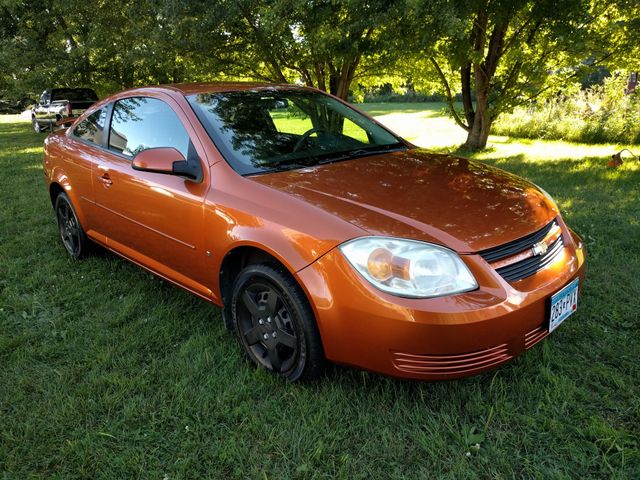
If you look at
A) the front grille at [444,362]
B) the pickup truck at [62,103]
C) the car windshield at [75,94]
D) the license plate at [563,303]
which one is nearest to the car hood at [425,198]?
the license plate at [563,303]

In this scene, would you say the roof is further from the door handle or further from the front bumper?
the front bumper

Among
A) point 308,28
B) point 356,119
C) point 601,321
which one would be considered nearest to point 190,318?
point 356,119

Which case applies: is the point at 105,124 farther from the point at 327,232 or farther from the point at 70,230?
the point at 327,232

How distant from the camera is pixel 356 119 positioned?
3.71 m

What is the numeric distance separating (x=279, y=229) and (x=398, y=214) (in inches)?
21.8

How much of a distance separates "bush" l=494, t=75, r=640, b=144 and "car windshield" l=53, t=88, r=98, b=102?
13.5 meters

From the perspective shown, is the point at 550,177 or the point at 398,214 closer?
the point at 398,214

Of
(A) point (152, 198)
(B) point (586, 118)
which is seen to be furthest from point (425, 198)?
(B) point (586, 118)

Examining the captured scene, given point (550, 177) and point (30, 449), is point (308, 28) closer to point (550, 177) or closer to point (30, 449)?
point (550, 177)

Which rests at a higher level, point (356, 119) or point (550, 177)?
point (356, 119)

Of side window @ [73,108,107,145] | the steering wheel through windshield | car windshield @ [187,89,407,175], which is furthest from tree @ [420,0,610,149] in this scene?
side window @ [73,108,107,145]

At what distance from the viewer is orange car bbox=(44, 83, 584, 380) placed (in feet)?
6.81

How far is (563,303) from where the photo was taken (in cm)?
236

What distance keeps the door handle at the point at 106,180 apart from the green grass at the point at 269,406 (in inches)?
32.0
